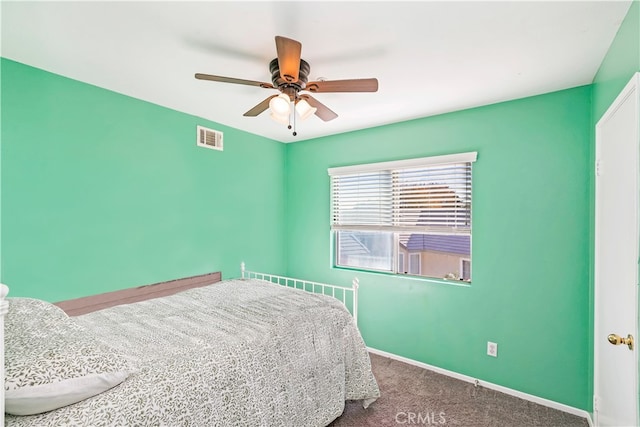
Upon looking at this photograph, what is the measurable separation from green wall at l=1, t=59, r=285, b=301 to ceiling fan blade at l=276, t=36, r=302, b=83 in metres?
1.65

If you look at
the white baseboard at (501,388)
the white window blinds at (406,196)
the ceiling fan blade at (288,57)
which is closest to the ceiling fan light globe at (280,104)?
the ceiling fan blade at (288,57)

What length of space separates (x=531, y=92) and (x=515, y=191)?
77 centimetres

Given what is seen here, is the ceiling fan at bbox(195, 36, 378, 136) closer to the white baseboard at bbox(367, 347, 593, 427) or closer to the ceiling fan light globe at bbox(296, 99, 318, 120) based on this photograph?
the ceiling fan light globe at bbox(296, 99, 318, 120)

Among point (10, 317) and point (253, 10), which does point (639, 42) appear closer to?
point (253, 10)

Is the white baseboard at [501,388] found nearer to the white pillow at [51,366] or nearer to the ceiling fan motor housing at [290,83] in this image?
the white pillow at [51,366]

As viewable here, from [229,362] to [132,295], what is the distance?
1495 mm

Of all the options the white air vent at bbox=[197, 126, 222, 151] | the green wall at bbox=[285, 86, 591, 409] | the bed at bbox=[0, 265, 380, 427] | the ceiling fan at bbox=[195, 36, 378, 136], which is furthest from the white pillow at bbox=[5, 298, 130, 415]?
the green wall at bbox=[285, 86, 591, 409]

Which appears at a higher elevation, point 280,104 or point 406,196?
point 280,104

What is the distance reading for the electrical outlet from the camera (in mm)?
2498

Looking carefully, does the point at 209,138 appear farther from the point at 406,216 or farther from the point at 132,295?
the point at 406,216

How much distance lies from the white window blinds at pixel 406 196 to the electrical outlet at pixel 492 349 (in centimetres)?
97

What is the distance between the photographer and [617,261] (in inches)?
59.5

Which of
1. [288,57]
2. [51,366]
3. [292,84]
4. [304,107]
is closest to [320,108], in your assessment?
[304,107]

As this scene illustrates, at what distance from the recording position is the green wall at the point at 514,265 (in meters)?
2.19
